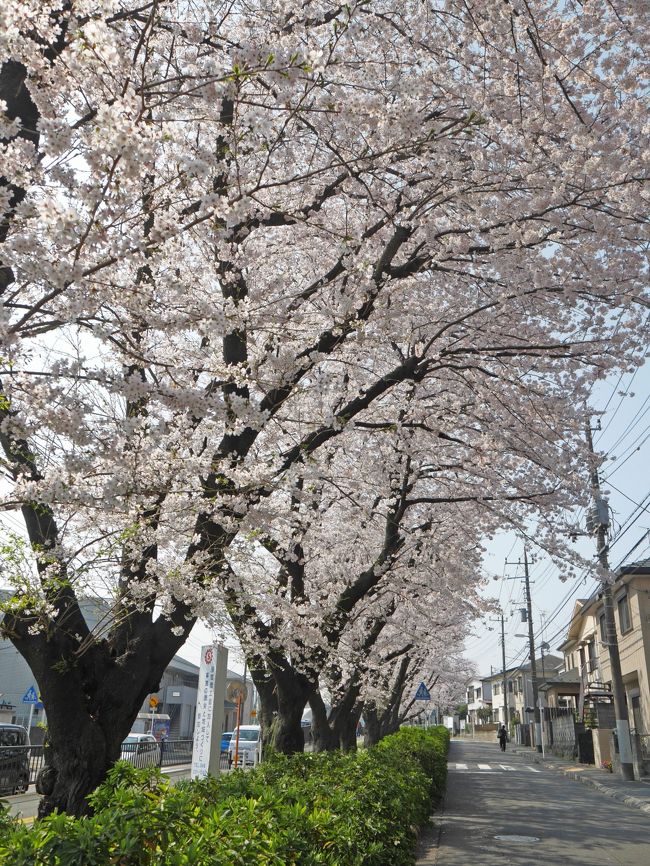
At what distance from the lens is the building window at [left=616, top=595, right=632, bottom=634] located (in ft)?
94.2

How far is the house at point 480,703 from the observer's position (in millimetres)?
96438

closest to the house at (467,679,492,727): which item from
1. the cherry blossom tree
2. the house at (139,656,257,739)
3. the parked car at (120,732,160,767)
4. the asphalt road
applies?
the house at (139,656,257,739)

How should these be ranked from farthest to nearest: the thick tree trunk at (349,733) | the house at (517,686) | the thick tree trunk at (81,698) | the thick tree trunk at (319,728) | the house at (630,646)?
the house at (517,686), the house at (630,646), the thick tree trunk at (349,733), the thick tree trunk at (319,728), the thick tree trunk at (81,698)

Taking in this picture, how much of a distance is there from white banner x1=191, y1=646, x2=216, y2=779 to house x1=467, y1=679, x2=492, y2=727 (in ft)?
299

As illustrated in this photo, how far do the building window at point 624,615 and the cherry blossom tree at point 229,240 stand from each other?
21.5 metres

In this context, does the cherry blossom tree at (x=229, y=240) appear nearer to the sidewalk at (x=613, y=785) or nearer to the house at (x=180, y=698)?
the sidewalk at (x=613, y=785)

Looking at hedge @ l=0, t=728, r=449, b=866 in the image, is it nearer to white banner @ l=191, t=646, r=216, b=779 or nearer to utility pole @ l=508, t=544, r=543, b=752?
white banner @ l=191, t=646, r=216, b=779

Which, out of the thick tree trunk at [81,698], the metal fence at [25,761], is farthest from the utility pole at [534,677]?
the thick tree trunk at [81,698]

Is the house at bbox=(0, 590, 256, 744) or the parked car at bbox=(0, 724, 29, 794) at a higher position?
the house at bbox=(0, 590, 256, 744)

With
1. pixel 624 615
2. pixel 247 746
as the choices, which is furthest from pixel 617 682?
pixel 247 746

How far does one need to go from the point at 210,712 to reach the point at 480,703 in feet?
338

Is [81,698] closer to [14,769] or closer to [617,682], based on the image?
[14,769]

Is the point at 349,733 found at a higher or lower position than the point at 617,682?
lower

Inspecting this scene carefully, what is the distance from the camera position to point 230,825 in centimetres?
393
